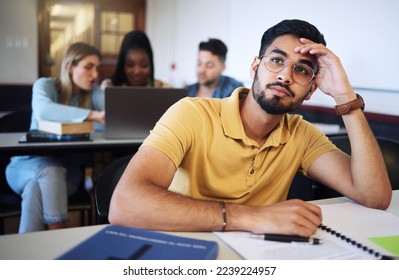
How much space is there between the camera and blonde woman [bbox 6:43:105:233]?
198 centimetres

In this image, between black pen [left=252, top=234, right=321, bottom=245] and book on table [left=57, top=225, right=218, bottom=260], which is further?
black pen [left=252, top=234, right=321, bottom=245]

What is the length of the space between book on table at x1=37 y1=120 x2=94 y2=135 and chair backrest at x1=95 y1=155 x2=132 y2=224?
0.78 m

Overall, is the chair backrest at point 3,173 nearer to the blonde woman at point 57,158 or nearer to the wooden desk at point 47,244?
the blonde woman at point 57,158

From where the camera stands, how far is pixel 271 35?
122cm

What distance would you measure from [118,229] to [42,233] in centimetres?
15

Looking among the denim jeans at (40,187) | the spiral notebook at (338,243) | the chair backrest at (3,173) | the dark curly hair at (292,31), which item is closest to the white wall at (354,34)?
the dark curly hair at (292,31)

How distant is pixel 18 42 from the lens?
1.73 metres

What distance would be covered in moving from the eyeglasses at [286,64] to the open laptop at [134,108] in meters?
0.98

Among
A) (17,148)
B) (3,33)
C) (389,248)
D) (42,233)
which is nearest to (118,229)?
(42,233)

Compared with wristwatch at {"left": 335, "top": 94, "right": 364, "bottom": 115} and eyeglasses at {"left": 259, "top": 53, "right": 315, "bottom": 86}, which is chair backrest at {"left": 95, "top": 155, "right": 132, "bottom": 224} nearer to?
eyeglasses at {"left": 259, "top": 53, "right": 315, "bottom": 86}

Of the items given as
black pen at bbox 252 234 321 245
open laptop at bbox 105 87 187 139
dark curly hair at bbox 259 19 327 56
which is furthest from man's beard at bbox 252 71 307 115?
open laptop at bbox 105 87 187 139

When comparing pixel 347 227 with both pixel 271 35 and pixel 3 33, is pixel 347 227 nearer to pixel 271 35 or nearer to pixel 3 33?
pixel 271 35

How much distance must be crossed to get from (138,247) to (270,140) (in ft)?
1.99

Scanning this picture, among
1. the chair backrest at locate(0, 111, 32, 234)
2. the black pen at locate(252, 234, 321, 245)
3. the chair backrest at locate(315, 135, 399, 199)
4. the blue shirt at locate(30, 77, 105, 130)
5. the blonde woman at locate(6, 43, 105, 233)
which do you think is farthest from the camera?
the blue shirt at locate(30, 77, 105, 130)
